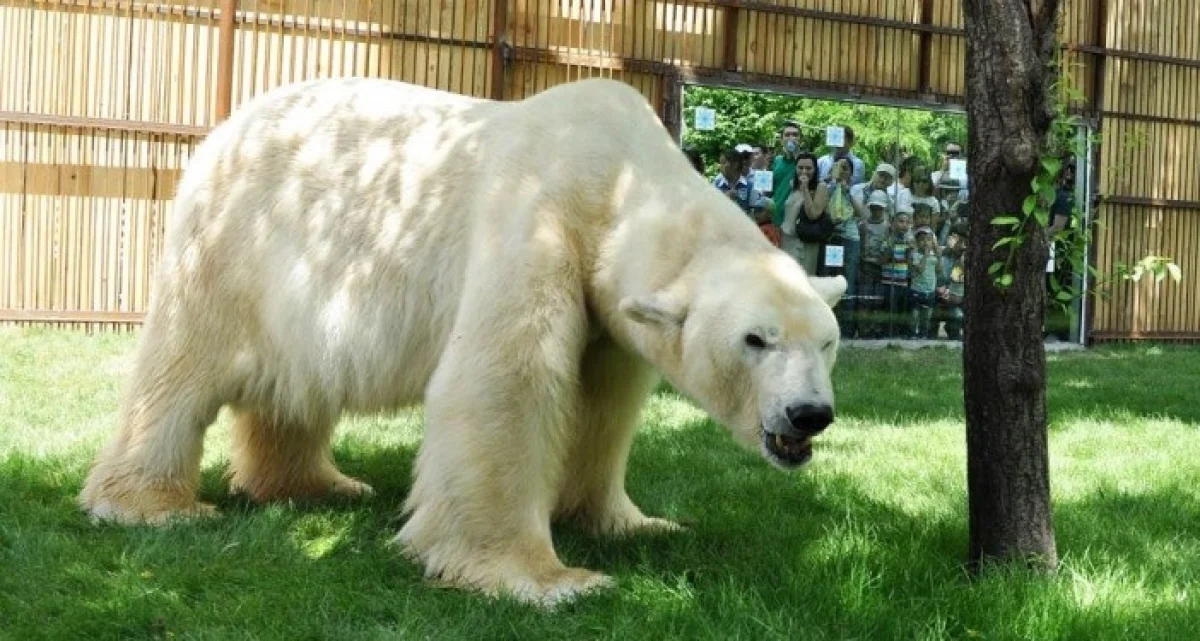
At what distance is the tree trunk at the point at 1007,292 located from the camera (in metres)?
4.31

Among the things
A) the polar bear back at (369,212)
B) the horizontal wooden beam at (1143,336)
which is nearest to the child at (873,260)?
the horizontal wooden beam at (1143,336)

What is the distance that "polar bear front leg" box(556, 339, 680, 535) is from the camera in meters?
5.38

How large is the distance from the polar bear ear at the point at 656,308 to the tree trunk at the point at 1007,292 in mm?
939

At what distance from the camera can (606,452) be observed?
219 inches

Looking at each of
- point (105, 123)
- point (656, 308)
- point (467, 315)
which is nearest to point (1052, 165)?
point (656, 308)

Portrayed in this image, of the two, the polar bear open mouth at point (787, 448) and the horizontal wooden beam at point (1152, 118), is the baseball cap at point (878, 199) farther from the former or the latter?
the polar bear open mouth at point (787, 448)

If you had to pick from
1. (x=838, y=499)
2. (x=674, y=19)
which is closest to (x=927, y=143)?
(x=674, y=19)

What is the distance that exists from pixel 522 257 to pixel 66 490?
253 cm

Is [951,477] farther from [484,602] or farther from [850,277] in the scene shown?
[850,277]

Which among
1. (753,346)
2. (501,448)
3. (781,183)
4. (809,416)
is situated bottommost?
(501,448)

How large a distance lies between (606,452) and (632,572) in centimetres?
84

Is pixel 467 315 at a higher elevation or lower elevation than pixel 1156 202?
lower

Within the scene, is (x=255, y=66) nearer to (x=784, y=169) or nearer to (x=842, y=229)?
(x=784, y=169)

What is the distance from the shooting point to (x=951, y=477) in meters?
6.72
